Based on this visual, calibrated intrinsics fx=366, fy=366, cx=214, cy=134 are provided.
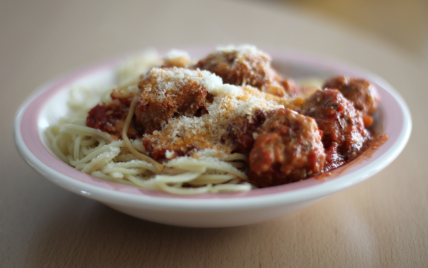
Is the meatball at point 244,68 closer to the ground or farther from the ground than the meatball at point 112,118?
farther from the ground

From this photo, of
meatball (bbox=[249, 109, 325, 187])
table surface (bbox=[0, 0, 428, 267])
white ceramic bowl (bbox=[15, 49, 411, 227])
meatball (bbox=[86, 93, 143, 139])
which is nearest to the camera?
white ceramic bowl (bbox=[15, 49, 411, 227])

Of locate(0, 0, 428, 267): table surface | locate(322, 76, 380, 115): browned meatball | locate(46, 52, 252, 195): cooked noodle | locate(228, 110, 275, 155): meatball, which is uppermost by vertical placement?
locate(322, 76, 380, 115): browned meatball

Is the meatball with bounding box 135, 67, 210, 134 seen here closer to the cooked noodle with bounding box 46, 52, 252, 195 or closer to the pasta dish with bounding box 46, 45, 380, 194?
the pasta dish with bounding box 46, 45, 380, 194

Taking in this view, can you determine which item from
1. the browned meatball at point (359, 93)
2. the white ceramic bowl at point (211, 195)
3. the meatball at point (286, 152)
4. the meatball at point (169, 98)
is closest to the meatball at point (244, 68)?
the meatball at point (169, 98)

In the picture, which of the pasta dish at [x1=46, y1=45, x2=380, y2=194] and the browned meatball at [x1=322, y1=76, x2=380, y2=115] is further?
the browned meatball at [x1=322, y1=76, x2=380, y2=115]

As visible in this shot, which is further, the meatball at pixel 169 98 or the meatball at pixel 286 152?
the meatball at pixel 169 98

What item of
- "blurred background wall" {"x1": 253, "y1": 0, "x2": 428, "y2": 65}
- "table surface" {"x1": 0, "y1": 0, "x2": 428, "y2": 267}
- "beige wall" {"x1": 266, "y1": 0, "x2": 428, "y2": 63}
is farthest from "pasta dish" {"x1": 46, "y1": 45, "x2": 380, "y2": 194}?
"beige wall" {"x1": 266, "y1": 0, "x2": 428, "y2": 63}

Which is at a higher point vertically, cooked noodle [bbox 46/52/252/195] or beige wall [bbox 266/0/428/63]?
beige wall [bbox 266/0/428/63]

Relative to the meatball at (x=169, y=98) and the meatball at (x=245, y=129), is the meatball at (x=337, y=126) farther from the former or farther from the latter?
the meatball at (x=169, y=98)
